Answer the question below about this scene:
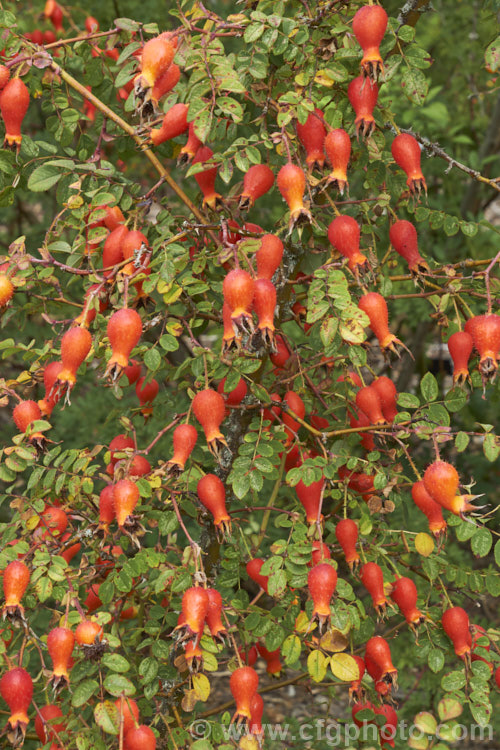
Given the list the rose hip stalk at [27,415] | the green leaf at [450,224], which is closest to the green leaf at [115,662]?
the rose hip stalk at [27,415]

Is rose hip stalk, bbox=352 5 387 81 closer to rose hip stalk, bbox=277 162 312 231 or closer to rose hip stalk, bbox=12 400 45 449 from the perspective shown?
rose hip stalk, bbox=277 162 312 231

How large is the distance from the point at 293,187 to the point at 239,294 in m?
0.24

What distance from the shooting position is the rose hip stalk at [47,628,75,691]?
147 cm

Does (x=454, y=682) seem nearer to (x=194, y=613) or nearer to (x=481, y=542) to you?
(x=481, y=542)


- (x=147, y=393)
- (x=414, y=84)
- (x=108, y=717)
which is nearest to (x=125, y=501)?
(x=108, y=717)

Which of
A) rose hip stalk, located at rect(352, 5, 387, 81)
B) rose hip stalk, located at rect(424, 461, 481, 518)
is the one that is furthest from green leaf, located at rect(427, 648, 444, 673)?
rose hip stalk, located at rect(352, 5, 387, 81)

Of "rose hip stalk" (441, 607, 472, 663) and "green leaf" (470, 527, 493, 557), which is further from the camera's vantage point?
"rose hip stalk" (441, 607, 472, 663)

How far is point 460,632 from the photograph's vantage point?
1.71 metres

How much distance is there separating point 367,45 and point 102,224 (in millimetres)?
749

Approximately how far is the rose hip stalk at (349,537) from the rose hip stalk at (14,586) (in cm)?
67

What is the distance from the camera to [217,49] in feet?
5.00

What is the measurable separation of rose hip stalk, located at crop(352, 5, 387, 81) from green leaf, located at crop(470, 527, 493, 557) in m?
0.89

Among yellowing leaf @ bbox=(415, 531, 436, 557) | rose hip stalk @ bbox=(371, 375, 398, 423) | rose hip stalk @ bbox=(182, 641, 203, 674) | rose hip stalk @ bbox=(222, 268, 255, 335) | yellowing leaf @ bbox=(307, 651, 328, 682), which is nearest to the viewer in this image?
rose hip stalk @ bbox=(222, 268, 255, 335)

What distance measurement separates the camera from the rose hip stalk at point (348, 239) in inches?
61.2
